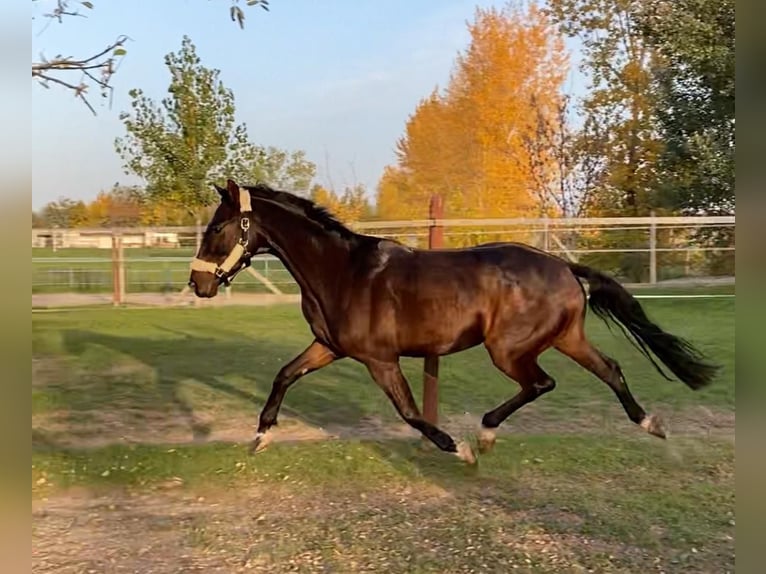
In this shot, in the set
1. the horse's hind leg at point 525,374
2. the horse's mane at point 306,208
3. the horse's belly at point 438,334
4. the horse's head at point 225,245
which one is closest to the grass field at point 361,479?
the horse's hind leg at point 525,374

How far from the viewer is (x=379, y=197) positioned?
18.4 ft

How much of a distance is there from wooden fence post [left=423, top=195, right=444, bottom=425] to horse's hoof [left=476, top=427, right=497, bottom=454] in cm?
55

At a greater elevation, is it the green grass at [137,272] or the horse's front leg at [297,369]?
the green grass at [137,272]

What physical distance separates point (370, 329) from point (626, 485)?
162 cm

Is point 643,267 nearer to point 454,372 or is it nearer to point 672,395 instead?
point 672,395

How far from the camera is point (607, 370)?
354 centimetres

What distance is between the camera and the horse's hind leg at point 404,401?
3.32m

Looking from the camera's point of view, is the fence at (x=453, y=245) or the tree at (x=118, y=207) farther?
the tree at (x=118, y=207)

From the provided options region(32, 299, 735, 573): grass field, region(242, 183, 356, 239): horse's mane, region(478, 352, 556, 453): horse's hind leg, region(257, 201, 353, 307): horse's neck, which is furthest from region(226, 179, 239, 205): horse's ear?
region(478, 352, 556, 453): horse's hind leg

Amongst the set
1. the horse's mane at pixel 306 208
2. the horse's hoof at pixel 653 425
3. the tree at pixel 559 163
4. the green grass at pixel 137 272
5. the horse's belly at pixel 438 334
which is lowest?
the horse's hoof at pixel 653 425

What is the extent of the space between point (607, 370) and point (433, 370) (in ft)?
4.08

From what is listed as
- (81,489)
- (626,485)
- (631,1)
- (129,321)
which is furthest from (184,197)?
(631,1)

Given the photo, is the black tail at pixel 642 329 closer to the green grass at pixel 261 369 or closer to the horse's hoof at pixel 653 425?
the horse's hoof at pixel 653 425

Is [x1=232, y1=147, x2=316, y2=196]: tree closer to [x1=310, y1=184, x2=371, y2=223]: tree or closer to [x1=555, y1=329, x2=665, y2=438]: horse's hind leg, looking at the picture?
[x1=310, y1=184, x2=371, y2=223]: tree
